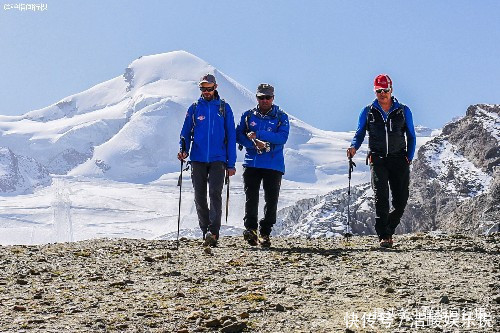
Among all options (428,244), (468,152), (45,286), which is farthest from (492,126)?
(45,286)

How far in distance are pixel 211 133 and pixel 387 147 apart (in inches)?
106

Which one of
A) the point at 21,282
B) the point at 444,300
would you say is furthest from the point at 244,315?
the point at 21,282

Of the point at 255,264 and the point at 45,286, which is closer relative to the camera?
the point at 45,286

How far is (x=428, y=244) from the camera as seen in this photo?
11.3 m

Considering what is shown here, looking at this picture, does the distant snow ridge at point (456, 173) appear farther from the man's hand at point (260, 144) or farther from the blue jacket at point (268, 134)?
the man's hand at point (260, 144)

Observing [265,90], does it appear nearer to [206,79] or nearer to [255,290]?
[206,79]

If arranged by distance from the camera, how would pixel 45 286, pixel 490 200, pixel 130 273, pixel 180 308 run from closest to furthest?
pixel 180 308 < pixel 45 286 < pixel 130 273 < pixel 490 200

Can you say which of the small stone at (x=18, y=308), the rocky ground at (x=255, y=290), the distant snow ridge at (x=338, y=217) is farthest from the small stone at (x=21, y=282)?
the distant snow ridge at (x=338, y=217)

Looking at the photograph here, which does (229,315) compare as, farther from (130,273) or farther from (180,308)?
(130,273)

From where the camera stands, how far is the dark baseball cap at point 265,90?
36.1 ft

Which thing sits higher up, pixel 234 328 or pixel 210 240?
pixel 210 240

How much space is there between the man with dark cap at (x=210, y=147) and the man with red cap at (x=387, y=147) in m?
1.99

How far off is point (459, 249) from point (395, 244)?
54.9 inches

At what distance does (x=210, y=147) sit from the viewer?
36.9 ft
